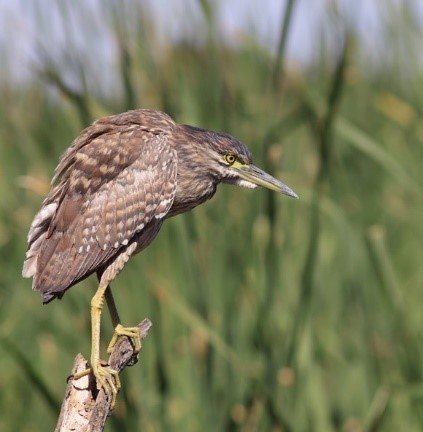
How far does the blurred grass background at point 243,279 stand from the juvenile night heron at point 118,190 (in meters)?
0.23

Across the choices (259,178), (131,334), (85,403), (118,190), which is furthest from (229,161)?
(85,403)

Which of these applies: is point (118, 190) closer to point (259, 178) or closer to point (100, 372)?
point (259, 178)

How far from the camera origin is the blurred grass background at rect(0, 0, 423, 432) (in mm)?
4145

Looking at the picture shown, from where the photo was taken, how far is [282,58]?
389cm

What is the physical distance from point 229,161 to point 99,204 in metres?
0.53

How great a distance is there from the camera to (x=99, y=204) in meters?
3.65

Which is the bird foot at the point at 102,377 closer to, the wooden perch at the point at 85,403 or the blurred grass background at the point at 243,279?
the wooden perch at the point at 85,403

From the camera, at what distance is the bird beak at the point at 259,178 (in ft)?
12.6

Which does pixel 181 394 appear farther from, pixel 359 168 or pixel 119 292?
pixel 359 168

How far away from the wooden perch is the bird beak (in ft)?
2.75

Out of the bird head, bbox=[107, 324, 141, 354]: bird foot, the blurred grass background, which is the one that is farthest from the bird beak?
bbox=[107, 324, 141, 354]: bird foot

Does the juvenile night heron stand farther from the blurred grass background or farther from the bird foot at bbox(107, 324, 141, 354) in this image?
the blurred grass background

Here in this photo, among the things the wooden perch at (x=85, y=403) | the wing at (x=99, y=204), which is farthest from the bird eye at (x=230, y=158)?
the wooden perch at (x=85, y=403)

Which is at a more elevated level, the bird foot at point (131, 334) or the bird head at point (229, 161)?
the bird head at point (229, 161)
